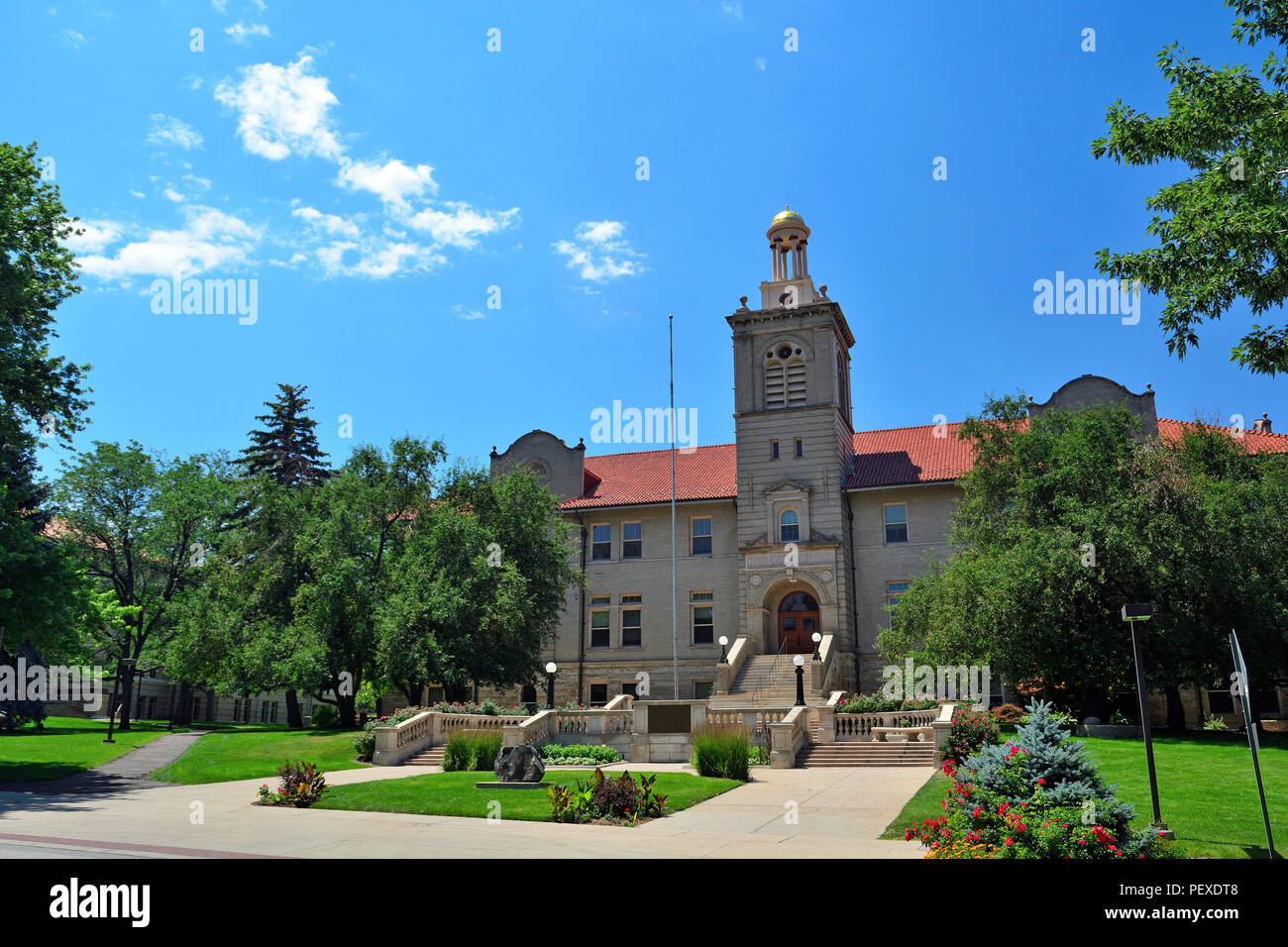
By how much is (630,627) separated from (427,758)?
16.5 meters

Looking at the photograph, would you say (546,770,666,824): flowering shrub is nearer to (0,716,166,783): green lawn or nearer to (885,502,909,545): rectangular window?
(0,716,166,783): green lawn

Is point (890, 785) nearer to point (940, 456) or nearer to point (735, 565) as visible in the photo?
point (735, 565)

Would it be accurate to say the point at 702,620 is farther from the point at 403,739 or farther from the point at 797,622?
the point at 403,739

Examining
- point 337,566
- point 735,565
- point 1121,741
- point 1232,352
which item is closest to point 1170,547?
point 1121,741

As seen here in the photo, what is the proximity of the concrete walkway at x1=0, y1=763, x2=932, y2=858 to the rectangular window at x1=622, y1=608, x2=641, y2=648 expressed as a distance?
22.7 meters

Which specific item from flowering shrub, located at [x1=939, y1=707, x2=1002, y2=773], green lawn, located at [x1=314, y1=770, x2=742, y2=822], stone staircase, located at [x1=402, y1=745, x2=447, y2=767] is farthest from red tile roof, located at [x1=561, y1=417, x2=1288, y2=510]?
green lawn, located at [x1=314, y1=770, x2=742, y2=822]

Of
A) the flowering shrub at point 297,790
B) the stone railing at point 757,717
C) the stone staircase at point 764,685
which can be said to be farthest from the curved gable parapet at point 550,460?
the flowering shrub at point 297,790

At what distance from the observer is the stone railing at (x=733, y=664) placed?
3584cm

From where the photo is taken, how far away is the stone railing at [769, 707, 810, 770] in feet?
82.0

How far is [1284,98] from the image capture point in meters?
13.5

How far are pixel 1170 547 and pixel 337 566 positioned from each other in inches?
1158

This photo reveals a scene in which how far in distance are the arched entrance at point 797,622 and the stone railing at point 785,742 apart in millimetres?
13446

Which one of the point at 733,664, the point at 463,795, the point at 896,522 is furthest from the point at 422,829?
the point at 896,522

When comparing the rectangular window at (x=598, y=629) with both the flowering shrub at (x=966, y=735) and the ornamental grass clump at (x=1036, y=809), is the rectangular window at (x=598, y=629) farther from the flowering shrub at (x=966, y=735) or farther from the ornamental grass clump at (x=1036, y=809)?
the ornamental grass clump at (x=1036, y=809)
